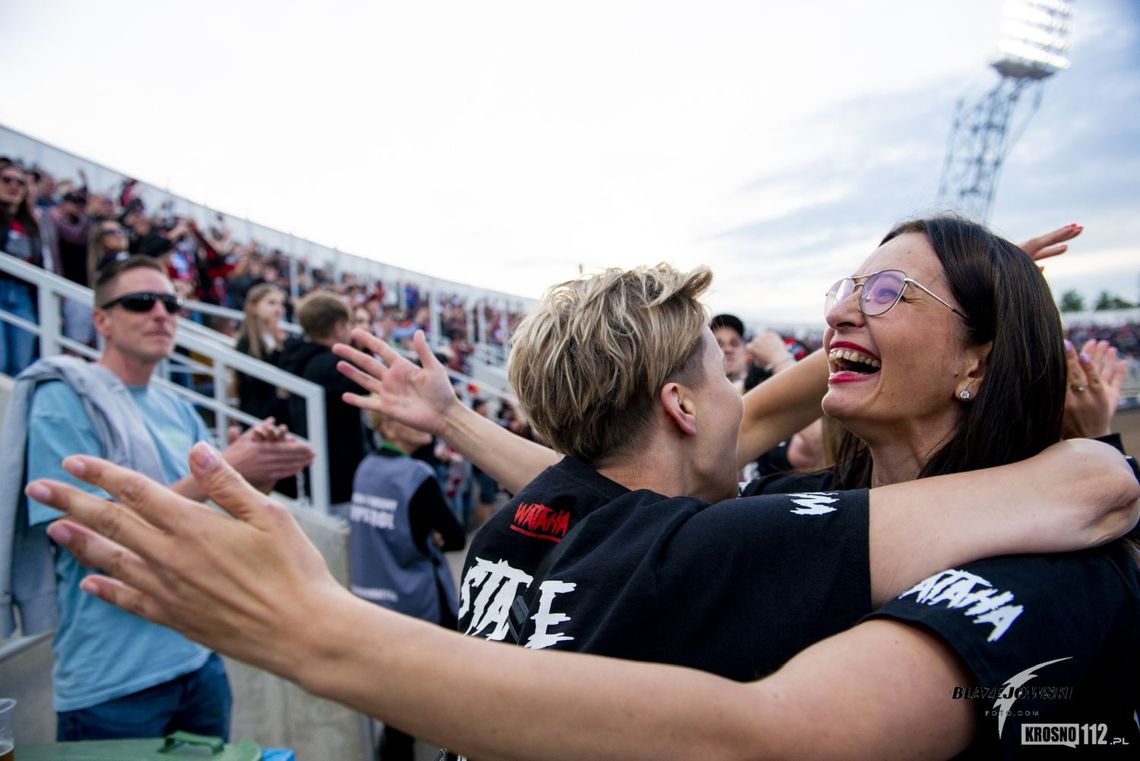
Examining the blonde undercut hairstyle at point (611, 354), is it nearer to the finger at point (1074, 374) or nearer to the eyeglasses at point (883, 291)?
the eyeglasses at point (883, 291)

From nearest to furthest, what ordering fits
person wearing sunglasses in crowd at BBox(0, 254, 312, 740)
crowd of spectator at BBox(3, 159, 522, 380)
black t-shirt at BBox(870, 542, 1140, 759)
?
black t-shirt at BBox(870, 542, 1140, 759)
person wearing sunglasses in crowd at BBox(0, 254, 312, 740)
crowd of spectator at BBox(3, 159, 522, 380)

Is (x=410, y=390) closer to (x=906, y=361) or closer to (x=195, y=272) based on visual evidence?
(x=906, y=361)

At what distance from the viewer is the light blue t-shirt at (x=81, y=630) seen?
2561 mm

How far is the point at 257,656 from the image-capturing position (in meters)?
0.82

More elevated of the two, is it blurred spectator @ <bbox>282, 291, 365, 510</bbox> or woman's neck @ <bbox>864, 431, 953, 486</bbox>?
woman's neck @ <bbox>864, 431, 953, 486</bbox>

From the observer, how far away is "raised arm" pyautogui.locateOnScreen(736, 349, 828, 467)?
8.01 ft

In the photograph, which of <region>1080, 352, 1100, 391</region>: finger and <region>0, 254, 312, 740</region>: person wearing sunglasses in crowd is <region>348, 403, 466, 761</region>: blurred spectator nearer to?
<region>0, 254, 312, 740</region>: person wearing sunglasses in crowd

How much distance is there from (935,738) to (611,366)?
92 cm

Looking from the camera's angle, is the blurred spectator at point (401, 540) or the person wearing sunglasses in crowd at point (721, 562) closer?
the person wearing sunglasses in crowd at point (721, 562)

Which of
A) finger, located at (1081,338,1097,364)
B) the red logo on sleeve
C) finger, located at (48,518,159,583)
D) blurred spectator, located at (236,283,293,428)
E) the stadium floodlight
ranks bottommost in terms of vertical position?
Answer: blurred spectator, located at (236,283,293,428)

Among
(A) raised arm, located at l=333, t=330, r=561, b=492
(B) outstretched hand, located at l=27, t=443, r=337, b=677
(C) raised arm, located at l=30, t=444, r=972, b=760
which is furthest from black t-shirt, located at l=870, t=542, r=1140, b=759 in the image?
(A) raised arm, located at l=333, t=330, r=561, b=492

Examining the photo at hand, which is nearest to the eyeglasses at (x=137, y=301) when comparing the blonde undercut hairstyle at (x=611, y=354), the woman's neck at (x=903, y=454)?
the blonde undercut hairstyle at (x=611, y=354)

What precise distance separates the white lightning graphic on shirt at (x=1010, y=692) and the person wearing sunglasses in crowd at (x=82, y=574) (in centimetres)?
231

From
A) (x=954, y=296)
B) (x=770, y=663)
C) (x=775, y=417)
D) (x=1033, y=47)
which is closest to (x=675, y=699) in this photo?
(x=770, y=663)
